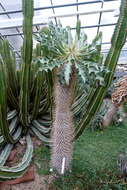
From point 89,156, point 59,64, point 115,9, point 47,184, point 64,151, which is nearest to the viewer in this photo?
point 59,64

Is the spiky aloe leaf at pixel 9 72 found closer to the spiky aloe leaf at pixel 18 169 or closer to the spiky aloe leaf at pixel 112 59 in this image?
the spiky aloe leaf at pixel 18 169

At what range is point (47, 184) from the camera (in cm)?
221

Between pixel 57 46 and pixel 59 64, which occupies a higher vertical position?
pixel 57 46

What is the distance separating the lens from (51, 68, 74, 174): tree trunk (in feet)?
6.48

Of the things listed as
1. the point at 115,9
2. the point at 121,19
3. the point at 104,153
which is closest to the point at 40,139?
the point at 104,153

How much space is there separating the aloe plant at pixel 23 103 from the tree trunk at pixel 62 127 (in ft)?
1.09

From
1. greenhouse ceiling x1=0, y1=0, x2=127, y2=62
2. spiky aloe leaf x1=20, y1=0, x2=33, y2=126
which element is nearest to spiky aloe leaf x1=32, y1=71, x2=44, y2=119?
spiky aloe leaf x1=20, y1=0, x2=33, y2=126

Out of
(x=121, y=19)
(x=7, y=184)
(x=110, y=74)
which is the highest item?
(x=121, y=19)

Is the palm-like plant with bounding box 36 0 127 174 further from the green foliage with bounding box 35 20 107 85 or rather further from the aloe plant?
the aloe plant

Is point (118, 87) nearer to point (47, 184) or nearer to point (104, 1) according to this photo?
point (47, 184)

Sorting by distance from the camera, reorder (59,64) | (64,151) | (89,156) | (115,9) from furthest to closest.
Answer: (115,9)
(89,156)
(64,151)
(59,64)

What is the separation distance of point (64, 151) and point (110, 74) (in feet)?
2.80

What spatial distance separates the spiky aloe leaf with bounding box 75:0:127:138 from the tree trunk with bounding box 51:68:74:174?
22 cm

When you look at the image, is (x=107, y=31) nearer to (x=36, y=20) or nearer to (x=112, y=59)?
(x=36, y=20)
